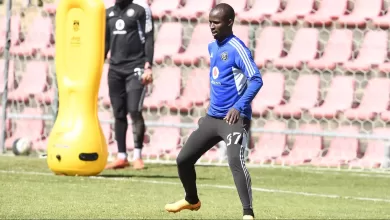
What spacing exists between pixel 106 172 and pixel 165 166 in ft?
4.37

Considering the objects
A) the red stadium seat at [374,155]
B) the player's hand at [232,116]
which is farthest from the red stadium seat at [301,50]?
the player's hand at [232,116]

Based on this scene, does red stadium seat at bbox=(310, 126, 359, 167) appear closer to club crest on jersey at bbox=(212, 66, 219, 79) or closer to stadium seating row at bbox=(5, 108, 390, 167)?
stadium seating row at bbox=(5, 108, 390, 167)

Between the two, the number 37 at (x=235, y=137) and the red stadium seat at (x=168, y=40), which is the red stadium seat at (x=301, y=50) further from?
the number 37 at (x=235, y=137)

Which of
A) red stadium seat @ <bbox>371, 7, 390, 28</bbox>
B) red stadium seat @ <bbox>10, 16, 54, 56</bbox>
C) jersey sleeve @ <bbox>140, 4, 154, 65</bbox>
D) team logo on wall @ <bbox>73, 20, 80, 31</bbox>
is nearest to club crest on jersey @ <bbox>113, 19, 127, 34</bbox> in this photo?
jersey sleeve @ <bbox>140, 4, 154, 65</bbox>

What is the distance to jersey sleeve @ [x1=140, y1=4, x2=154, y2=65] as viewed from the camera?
1197 centimetres

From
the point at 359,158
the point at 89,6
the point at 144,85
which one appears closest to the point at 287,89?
the point at 359,158

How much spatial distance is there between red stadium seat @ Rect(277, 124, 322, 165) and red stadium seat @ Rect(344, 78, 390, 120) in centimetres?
48

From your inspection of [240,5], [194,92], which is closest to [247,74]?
[240,5]

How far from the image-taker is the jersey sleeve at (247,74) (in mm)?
7637

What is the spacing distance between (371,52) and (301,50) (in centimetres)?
95

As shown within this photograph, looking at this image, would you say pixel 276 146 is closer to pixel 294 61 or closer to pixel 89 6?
pixel 294 61

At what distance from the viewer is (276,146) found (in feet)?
46.2

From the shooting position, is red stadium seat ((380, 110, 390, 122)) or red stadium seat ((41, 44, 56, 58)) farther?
red stadium seat ((41, 44, 56, 58))

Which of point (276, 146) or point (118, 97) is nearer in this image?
point (118, 97)
